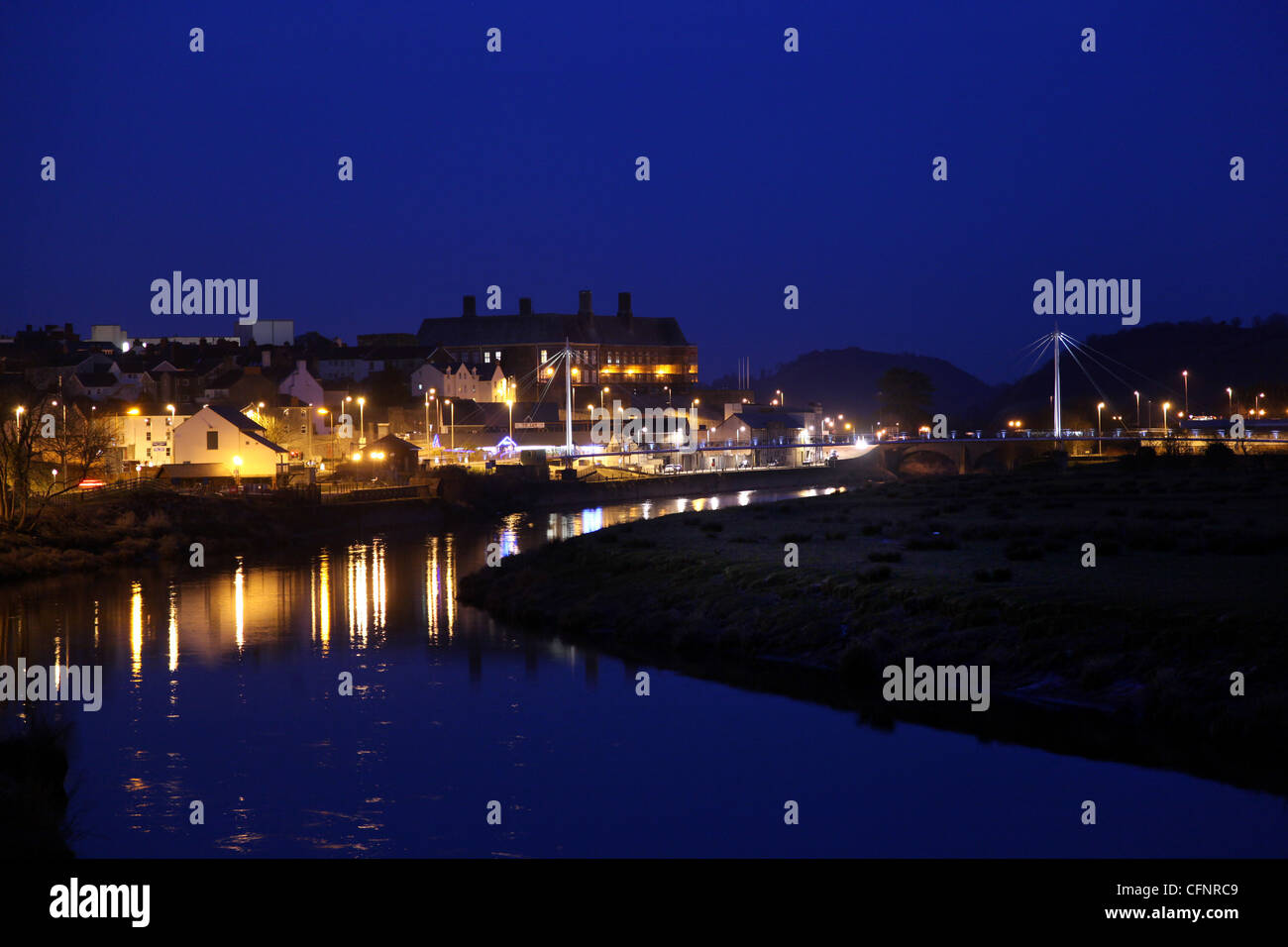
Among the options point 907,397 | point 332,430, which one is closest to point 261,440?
point 332,430

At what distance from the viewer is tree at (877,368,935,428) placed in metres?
132

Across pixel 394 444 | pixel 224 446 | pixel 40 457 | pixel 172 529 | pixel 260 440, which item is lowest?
pixel 172 529

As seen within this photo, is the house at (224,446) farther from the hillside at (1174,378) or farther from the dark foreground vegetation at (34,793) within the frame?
the hillside at (1174,378)

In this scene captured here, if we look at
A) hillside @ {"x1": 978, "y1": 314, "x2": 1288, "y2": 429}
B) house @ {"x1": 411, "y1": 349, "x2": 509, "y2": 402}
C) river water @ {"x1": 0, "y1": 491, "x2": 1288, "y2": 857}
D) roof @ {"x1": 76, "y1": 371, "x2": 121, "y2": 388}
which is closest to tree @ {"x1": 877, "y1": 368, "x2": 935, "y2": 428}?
hillside @ {"x1": 978, "y1": 314, "x2": 1288, "y2": 429}

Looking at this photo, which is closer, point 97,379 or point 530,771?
point 530,771

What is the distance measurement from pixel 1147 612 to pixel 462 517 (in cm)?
4617

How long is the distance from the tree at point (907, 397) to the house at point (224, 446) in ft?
266

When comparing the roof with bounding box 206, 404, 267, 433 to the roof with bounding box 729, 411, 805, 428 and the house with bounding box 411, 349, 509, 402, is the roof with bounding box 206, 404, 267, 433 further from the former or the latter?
the roof with bounding box 729, 411, 805, 428

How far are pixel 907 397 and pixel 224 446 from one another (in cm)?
8367

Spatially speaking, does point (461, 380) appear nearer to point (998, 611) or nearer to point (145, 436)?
point (145, 436)

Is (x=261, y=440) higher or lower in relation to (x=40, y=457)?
higher

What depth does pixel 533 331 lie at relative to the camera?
13875 centimetres
